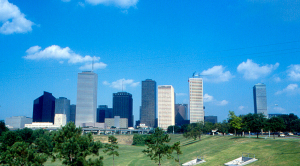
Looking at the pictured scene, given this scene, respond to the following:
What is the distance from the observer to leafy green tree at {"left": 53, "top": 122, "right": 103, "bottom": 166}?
36812 millimetres

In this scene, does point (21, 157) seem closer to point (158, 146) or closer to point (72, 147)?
point (72, 147)

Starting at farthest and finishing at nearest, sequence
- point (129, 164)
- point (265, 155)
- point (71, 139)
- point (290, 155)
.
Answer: point (129, 164) < point (265, 155) < point (290, 155) < point (71, 139)

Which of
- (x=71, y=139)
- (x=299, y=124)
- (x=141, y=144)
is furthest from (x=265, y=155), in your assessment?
(x=141, y=144)

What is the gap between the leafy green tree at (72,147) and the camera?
121 feet

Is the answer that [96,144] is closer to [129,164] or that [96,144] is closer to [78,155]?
[78,155]

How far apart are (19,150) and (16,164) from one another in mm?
2183

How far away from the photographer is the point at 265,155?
5738 centimetres

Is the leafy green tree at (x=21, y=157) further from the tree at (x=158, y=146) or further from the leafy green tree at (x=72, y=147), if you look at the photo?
the tree at (x=158, y=146)

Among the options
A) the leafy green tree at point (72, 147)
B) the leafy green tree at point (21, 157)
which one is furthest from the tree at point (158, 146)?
the leafy green tree at point (21, 157)

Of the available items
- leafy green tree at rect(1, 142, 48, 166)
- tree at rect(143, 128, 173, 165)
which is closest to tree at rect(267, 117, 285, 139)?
tree at rect(143, 128, 173, 165)

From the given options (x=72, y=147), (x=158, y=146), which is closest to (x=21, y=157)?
(x=72, y=147)

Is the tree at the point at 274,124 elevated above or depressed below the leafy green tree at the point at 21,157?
above

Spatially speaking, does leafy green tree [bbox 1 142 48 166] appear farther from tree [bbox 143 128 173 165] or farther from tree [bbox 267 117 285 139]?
tree [bbox 267 117 285 139]

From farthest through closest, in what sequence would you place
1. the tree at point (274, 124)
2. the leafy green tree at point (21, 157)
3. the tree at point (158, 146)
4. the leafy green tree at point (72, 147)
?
the tree at point (274, 124)
the tree at point (158, 146)
the leafy green tree at point (21, 157)
the leafy green tree at point (72, 147)
